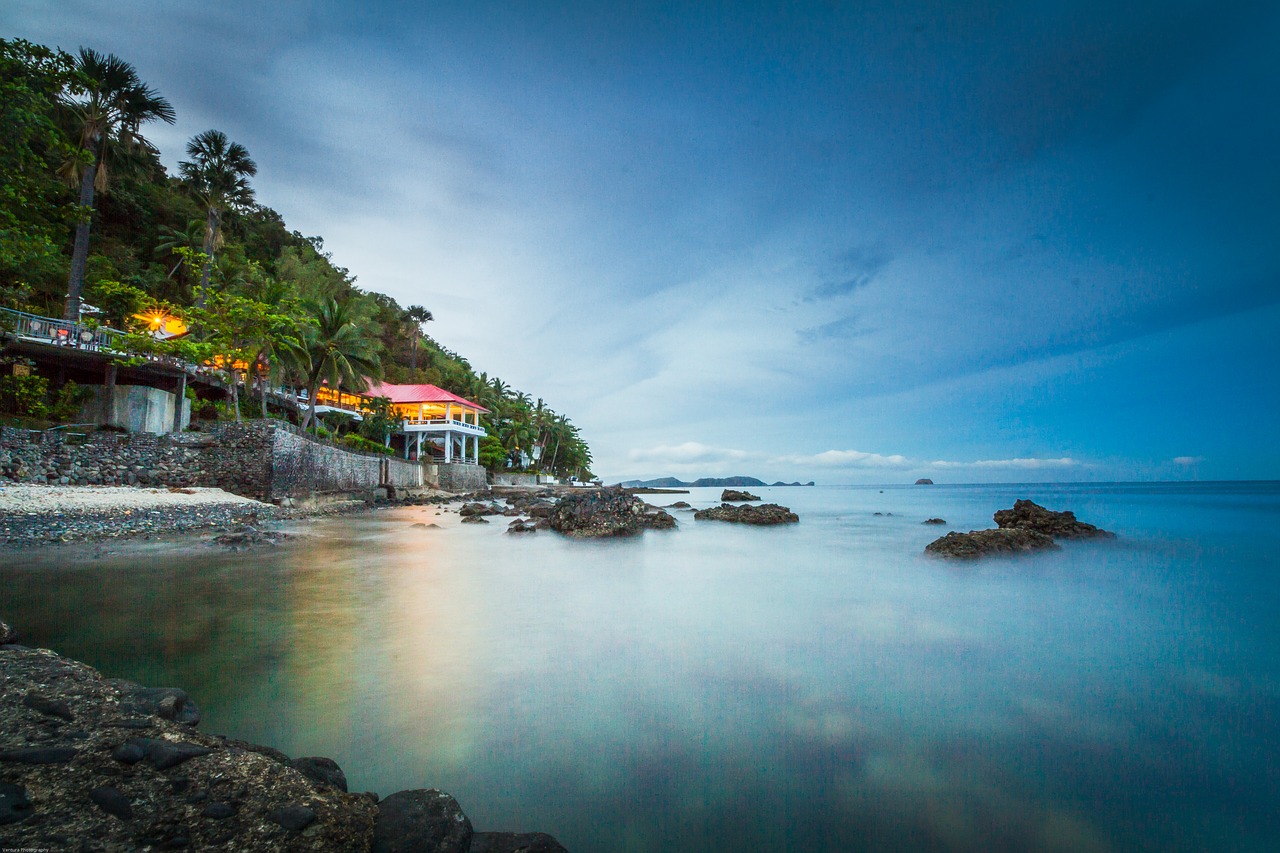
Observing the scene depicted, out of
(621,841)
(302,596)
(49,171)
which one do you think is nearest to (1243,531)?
(621,841)

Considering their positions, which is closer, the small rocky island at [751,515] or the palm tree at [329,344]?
the small rocky island at [751,515]

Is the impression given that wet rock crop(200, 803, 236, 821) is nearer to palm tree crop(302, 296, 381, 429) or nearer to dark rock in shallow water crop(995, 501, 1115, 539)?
dark rock in shallow water crop(995, 501, 1115, 539)

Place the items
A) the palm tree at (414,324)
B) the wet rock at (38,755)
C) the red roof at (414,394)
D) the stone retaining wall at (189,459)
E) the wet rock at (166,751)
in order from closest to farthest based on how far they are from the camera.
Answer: the wet rock at (38,755)
the wet rock at (166,751)
the stone retaining wall at (189,459)
the red roof at (414,394)
the palm tree at (414,324)

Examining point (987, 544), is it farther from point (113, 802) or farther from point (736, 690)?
point (113, 802)

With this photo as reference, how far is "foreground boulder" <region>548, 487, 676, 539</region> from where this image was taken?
1714 centimetres

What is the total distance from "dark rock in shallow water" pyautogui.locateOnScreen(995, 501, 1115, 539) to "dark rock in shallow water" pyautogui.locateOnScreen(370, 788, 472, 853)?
18.6m

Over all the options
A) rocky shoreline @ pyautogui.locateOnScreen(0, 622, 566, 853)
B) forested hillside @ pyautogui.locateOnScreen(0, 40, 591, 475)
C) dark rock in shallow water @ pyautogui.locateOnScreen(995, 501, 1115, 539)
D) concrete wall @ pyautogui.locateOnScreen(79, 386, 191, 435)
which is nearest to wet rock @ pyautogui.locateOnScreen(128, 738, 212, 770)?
rocky shoreline @ pyautogui.locateOnScreen(0, 622, 566, 853)

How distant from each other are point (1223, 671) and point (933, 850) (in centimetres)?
573

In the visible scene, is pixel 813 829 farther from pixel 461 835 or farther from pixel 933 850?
pixel 461 835

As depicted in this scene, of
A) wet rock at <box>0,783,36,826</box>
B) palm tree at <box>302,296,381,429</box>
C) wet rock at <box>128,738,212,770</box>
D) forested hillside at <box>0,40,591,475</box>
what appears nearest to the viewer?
wet rock at <box>0,783,36,826</box>

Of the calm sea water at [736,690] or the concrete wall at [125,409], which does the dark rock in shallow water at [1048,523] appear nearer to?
the calm sea water at [736,690]

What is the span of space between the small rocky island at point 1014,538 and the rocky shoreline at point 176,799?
1342 centimetres

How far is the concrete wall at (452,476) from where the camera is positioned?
38.4 meters

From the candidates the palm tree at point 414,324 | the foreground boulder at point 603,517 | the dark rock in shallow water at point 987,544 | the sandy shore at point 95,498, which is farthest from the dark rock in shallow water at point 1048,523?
the palm tree at point 414,324
